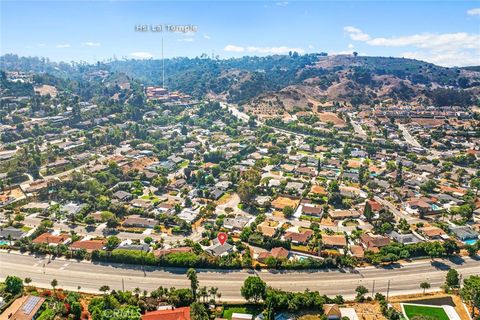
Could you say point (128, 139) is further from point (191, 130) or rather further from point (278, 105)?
point (278, 105)

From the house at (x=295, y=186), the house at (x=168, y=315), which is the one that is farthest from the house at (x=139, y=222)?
the house at (x=295, y=186)

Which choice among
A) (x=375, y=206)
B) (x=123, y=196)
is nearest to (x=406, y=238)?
(x=375, y=206)

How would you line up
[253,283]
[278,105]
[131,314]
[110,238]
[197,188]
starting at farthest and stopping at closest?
[278,105]
[197,188]
[110,238]
[253,283]
[131,314]

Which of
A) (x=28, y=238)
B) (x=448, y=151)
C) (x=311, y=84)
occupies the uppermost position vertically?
(x=311, y=84)

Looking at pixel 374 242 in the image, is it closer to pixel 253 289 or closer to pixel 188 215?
pixel 253 289

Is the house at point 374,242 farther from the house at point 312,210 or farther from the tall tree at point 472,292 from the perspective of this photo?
the tall tree at point 472,292

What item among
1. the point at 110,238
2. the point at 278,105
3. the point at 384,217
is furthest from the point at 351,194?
the point at 278,105
